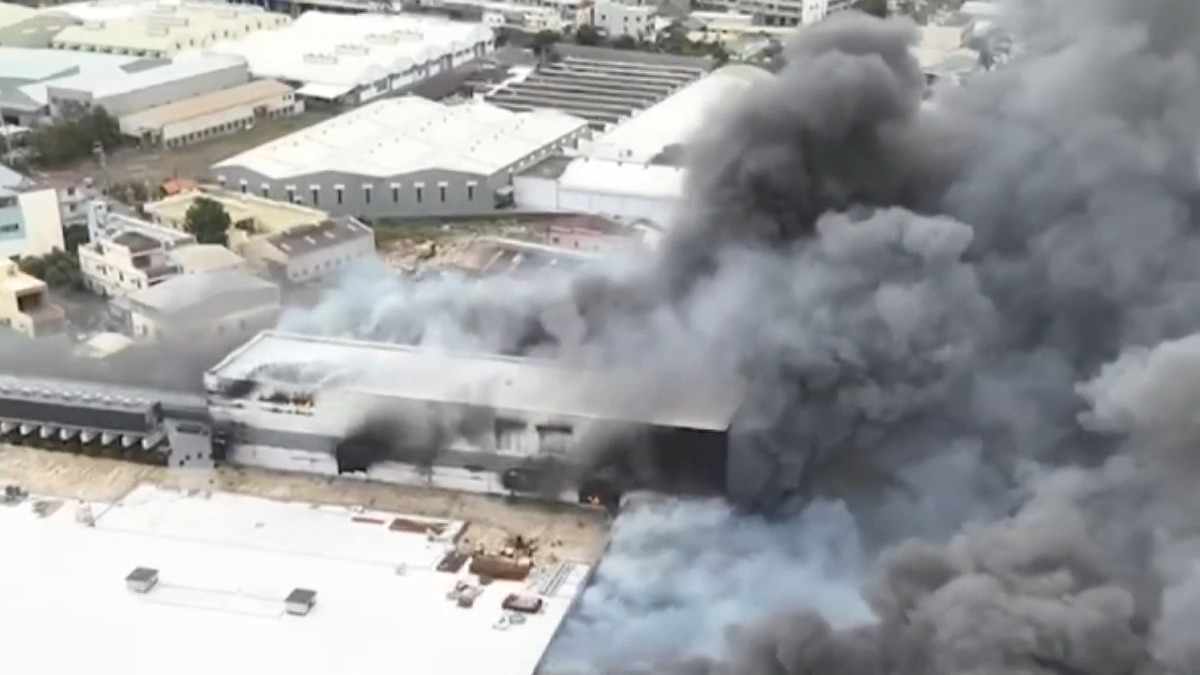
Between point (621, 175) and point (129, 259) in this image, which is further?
point (621, 175)

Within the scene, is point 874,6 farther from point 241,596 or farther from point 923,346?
point 241,596

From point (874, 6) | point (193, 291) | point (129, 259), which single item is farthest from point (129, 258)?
point (874, 6)

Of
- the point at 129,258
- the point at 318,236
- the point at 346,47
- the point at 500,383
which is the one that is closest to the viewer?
the point at 500,383

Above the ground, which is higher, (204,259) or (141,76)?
(141,76)

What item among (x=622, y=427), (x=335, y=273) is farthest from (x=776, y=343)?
(x=335, y=273)

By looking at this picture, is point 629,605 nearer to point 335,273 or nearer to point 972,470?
point 972,470

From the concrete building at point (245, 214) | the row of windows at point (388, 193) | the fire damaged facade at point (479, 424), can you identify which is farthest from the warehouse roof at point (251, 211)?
the fire damaged facade at point (479, 424)
